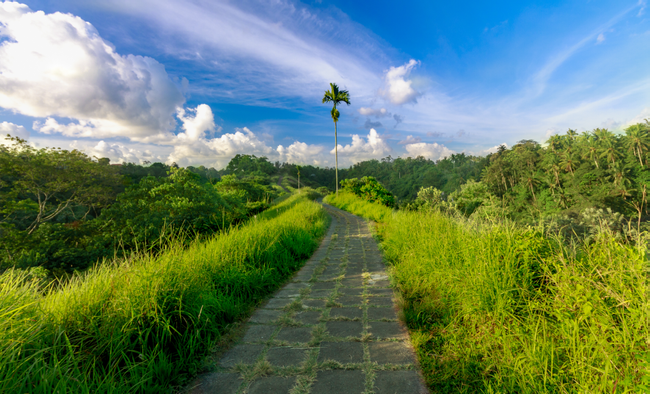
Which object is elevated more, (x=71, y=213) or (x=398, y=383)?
(x=71, y=213)

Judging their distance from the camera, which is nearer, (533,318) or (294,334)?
(533,318)

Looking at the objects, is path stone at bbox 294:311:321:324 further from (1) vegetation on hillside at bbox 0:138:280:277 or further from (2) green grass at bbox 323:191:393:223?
(2) green grass at bbox 323:191:393:223

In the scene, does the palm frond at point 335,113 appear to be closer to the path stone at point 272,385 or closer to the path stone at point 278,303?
the path stone at point 278,303

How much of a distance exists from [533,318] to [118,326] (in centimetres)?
306

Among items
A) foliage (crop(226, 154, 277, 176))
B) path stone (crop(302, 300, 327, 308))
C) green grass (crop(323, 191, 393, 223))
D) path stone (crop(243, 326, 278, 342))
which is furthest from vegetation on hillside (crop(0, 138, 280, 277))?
foliage (crop(226, 154, 277, 176))

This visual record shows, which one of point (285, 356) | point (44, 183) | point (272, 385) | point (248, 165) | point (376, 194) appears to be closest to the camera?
point (272, 385)

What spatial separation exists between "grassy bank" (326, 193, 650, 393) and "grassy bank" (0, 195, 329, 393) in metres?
1.83

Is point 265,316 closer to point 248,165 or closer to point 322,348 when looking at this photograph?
point 322,348

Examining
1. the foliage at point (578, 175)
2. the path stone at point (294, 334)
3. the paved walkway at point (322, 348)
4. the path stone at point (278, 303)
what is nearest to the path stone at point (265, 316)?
the paved walkway at point (322, 348)

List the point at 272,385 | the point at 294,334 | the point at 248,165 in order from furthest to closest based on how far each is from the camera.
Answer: the point at 248,165 → the point at 294,334 → the point at 272,385

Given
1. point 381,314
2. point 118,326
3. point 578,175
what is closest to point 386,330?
point 381,314

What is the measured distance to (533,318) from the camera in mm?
1820

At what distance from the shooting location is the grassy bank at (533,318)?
4.53 feet

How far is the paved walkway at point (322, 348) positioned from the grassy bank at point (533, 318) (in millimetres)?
231
